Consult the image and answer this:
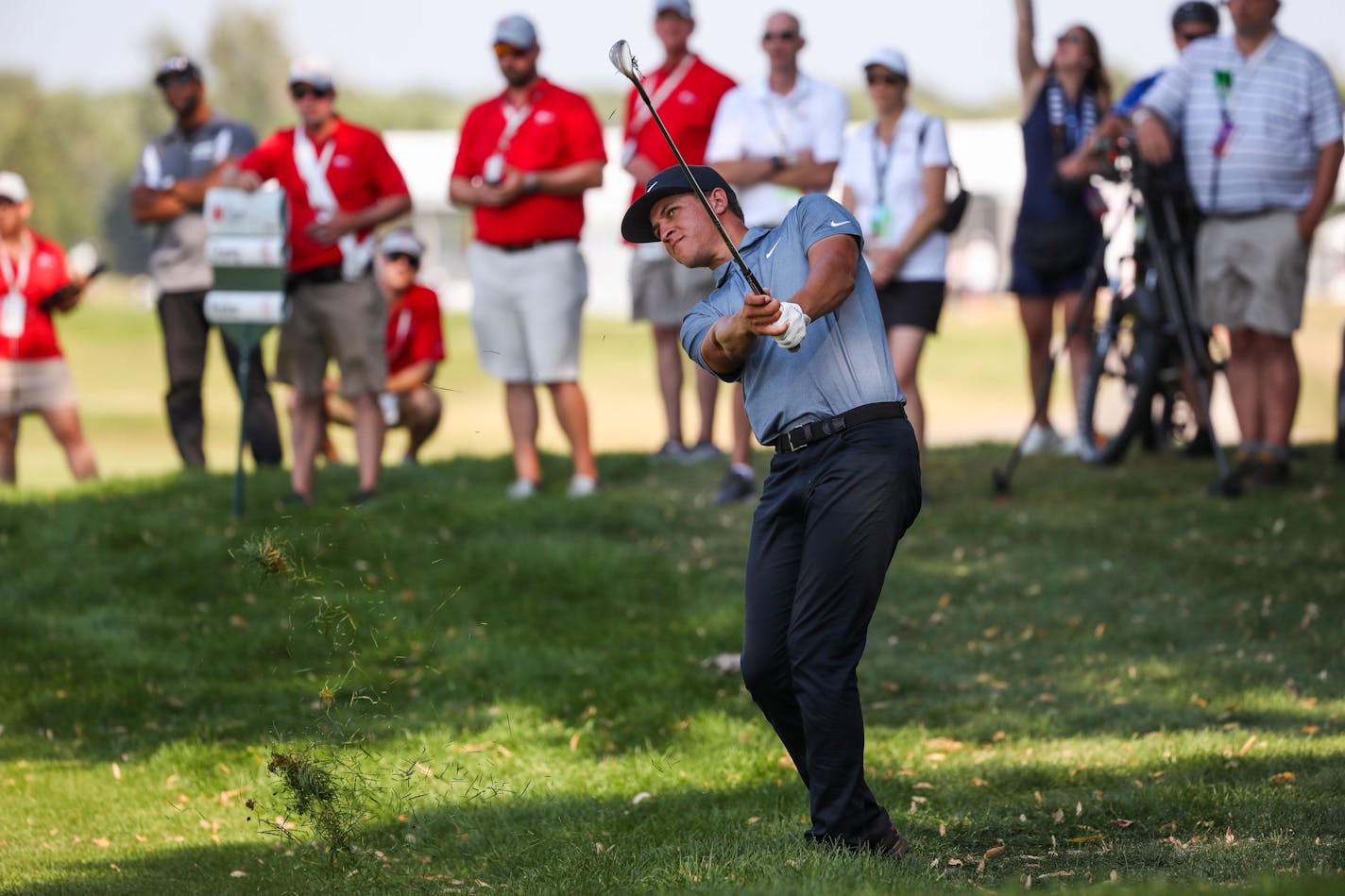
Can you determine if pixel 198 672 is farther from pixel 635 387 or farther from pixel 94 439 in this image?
pixel 635 387

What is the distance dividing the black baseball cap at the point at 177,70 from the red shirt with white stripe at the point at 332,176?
1.36 m

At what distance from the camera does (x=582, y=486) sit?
404 inches

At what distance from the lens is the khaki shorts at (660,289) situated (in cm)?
1102

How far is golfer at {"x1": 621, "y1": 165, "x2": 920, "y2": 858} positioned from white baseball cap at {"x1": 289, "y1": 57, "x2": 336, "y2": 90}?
17.8ft

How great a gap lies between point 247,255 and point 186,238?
184 centimetres

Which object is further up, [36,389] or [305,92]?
[305,92]

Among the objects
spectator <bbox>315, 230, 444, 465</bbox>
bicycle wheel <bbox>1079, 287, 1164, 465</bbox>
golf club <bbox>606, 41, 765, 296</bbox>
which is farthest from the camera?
spectator <bbox>315, 230, 444, 465</bbox>

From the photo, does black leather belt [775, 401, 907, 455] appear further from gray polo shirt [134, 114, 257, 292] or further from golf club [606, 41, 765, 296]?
gray polo shirt [134, 114, 257, 292]

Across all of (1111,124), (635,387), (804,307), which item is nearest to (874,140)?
(1111,124)

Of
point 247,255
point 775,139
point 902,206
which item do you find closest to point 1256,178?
point 902,206

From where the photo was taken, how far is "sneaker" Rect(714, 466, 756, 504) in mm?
10078

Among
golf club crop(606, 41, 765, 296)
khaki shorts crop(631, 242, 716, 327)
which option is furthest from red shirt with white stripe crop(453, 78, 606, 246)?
golf club crop(606, 41, 765, 296)

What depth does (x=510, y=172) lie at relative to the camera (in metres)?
9.99

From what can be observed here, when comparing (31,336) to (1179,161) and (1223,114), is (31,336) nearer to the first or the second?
(1179,161)
